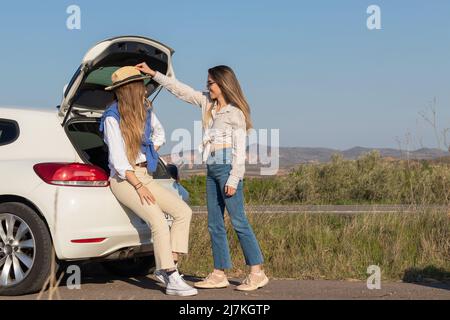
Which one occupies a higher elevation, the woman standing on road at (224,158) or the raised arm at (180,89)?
the raised arm at (180,89)

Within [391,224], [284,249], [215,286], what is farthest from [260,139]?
[391,224]

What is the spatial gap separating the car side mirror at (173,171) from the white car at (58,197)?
2.49 ft

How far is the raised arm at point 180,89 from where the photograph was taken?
738 centimetres

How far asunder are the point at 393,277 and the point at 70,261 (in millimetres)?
3261

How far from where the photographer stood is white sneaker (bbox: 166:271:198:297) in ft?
22.5

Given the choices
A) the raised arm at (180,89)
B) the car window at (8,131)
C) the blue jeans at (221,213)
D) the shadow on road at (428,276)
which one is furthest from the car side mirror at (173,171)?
the shadow on road at (428,276)

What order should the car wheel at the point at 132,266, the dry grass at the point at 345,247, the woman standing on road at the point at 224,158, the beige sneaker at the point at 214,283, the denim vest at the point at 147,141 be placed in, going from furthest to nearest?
1. the dry grass at the point at 345,247
2. the car wheel at the point at 132,266
3. the beige sneaker at the point at 214,283
4. the woman standing on road at the point at 224,158
5. the denim vest at the point at 147,141

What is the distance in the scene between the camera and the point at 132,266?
8.29 metres

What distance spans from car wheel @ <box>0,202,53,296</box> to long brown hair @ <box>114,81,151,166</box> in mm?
961

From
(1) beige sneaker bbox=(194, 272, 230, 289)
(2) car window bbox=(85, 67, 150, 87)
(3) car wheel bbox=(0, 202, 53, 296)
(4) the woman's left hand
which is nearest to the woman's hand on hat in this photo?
(2) car window bbox=(85, 67, 150, 87)

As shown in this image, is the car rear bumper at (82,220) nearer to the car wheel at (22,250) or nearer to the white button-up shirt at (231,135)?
the car wheel at (22,250)

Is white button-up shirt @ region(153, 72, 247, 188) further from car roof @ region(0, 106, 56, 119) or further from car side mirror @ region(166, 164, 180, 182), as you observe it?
car roof @ region(0, 106, 56, 119)

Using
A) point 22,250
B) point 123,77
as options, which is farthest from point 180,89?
point 22,250
